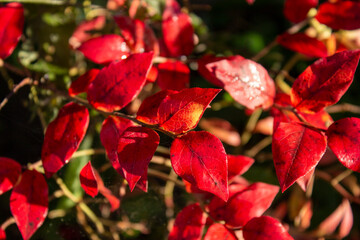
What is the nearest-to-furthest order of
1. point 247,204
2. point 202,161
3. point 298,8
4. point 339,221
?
point 202,161 → point 247,204 → point 298,8 → point 339,221

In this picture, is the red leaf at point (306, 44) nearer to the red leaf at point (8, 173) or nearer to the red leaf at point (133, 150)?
the red leaf at point (133, 150)

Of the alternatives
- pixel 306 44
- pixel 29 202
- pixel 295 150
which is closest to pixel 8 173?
pixel 29 202

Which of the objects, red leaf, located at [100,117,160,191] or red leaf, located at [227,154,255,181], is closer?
red leaf, located at [100,117,160,191]

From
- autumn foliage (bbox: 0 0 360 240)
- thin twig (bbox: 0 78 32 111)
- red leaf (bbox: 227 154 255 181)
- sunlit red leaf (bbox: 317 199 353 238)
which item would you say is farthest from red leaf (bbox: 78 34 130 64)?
sunlit red leaf (bbox: 317 199 353 238)

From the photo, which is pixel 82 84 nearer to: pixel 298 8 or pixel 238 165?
pixel 238 165

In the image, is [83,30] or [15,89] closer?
[15,89]

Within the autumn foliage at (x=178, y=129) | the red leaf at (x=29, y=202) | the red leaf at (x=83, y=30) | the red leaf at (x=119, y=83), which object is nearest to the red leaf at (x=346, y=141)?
the autumn foliage at (x=178, y=129)

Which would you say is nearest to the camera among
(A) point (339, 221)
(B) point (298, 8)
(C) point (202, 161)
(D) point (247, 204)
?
(C) point (202, 161)

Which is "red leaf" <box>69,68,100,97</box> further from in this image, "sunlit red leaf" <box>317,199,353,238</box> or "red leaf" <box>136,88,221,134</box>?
"sunlit red leaf" <box>317,199,353,238</box>
